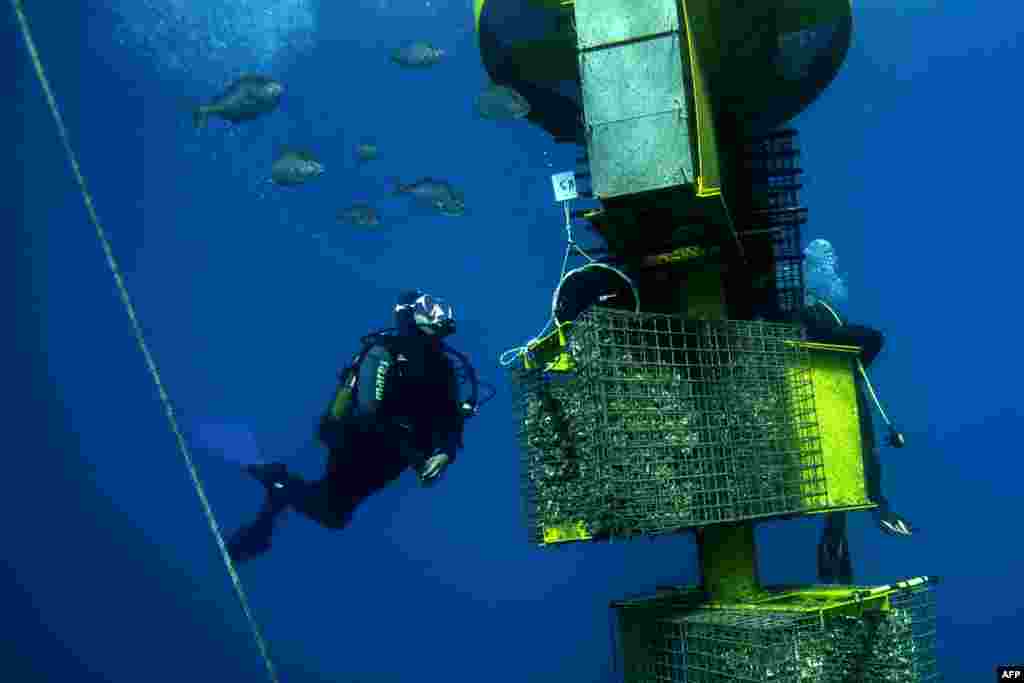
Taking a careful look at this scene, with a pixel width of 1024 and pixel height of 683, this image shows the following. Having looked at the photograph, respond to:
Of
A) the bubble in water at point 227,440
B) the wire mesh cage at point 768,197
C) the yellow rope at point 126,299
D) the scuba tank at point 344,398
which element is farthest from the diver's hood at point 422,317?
the bubble in water at point 227,440

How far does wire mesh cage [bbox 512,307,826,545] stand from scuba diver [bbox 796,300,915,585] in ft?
Result: 3.09

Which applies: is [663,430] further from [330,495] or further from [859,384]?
[330,495]

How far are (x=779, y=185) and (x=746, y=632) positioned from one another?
122 inches

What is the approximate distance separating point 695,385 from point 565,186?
5.26 feet

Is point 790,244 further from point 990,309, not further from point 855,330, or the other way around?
point 990,309

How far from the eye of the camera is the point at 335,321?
70.5ft

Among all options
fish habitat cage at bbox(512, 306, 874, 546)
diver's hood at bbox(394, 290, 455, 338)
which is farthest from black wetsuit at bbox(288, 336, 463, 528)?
fish habitat cage at bbox(512, 306, 874, 546)

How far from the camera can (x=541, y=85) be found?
19.7ft

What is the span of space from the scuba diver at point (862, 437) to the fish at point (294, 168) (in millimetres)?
5486

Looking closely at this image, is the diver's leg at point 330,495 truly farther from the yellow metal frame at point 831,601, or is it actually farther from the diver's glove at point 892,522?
the yellow metal frame at point 831,601

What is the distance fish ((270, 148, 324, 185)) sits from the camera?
357 inches

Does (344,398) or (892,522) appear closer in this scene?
(892,522)

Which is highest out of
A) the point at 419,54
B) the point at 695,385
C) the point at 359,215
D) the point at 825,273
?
the point at 825,273

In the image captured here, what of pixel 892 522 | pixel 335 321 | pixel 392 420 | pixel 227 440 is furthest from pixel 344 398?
pixel 227 440
